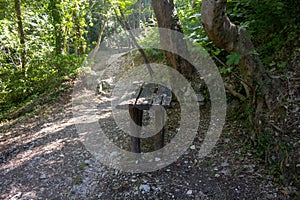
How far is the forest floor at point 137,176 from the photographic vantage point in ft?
8.56

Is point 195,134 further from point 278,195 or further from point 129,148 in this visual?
point 278,195

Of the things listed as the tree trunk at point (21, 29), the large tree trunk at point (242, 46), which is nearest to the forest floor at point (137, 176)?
the large tree trunk at point (242, 46)

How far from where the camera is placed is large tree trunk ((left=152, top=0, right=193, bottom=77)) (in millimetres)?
4431

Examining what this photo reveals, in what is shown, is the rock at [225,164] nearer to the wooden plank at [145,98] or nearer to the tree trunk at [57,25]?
the wooden plank at [145,98]

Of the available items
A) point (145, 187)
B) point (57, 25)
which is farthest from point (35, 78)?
point (145, 187)

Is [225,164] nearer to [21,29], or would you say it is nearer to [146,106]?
[146,106]

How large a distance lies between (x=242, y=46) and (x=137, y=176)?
216cm

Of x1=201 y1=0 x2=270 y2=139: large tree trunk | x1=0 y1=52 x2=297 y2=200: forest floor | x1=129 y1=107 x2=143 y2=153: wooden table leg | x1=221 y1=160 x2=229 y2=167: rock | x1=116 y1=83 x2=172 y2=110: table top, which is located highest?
x1=201 y1=0 x2=270 y2=139: large tree trunk

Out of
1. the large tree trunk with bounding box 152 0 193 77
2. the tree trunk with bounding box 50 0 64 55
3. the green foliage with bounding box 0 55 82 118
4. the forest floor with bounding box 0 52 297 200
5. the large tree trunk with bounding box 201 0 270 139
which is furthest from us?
the tree trunk with bounding box 50 0 64 55

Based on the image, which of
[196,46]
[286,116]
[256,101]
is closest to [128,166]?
[256,101]

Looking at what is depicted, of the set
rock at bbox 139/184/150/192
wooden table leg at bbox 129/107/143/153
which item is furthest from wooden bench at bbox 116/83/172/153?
rock at bbox 139/184/150/192

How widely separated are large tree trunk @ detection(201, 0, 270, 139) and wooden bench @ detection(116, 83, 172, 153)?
1064mm

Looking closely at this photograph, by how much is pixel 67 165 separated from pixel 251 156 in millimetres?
2731

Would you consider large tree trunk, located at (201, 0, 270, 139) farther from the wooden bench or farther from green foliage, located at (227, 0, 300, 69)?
the wooden bench
